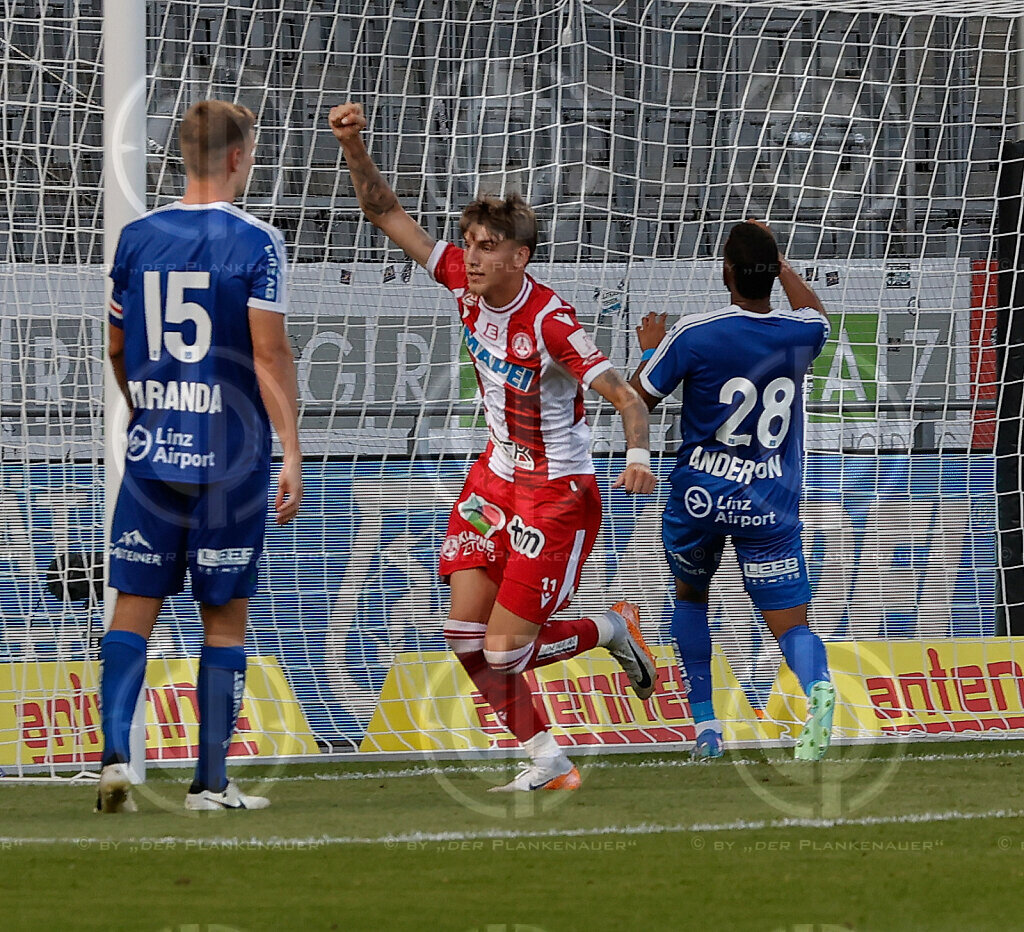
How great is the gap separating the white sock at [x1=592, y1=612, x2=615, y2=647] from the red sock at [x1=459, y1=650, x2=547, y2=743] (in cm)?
62

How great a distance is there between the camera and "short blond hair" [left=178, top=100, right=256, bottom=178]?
459 centimetres

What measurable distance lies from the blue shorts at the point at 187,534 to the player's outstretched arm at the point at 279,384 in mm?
106

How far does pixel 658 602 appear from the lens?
771 cm

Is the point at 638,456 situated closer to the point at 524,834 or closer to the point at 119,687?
the point at 524,834

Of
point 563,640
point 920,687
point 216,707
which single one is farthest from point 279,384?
point 920,687

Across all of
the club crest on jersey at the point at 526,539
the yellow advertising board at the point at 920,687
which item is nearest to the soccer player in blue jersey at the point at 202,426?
the club crest on jersey at the point at 526,539

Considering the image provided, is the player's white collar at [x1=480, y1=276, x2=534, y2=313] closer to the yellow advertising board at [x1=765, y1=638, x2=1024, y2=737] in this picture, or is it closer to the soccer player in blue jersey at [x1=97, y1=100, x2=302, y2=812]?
the soccer player in blue jersey at [x1=97, y1=100, x2=302, y2=812]

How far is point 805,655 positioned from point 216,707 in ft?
6.91

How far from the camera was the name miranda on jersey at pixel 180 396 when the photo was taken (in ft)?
14.9

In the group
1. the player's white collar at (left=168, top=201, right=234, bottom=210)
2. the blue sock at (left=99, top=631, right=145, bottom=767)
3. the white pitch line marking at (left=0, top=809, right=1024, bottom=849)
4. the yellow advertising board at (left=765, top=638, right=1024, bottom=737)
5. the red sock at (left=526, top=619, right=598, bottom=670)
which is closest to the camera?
the white pitch line marking at (left=0, top=809, right=1024, bottom=849)

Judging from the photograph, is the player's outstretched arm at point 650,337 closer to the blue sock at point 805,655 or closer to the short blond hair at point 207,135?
the blue sock at point 805,655

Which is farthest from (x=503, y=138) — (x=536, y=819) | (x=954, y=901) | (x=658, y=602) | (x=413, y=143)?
(x=954, y=901)

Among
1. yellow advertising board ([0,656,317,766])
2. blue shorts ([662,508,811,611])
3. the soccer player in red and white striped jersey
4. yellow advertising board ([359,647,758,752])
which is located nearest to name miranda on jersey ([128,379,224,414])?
the soccer player in red and white striped jersey

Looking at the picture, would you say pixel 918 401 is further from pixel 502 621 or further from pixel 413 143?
pixel 502 621
